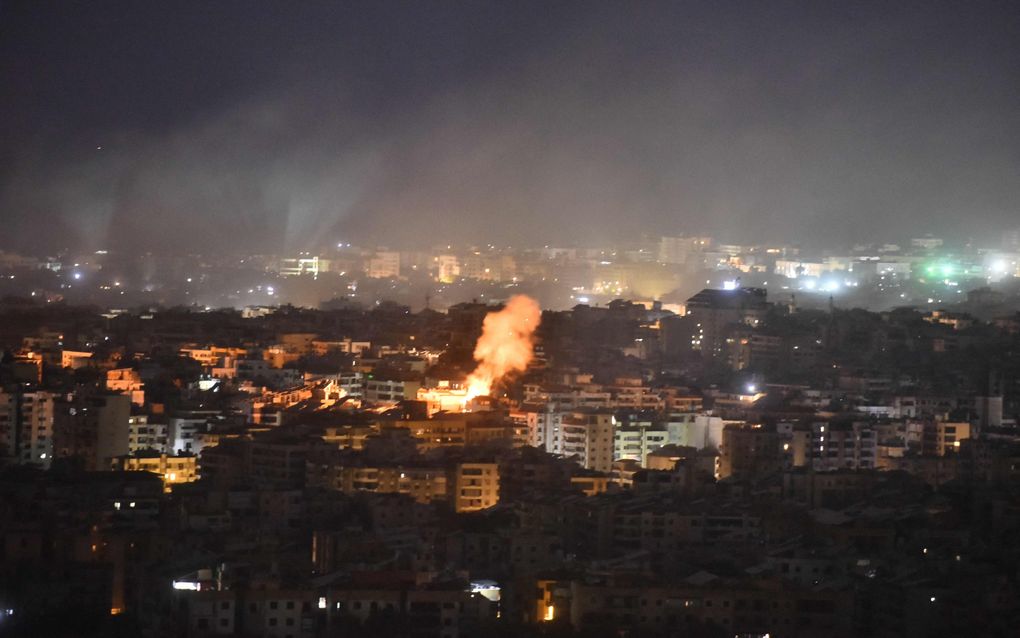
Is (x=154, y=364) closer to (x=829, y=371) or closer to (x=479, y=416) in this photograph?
(x=479, y=416)

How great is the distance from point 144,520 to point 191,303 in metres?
18.5

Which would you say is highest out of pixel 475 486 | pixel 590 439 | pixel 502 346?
pixel 502 346

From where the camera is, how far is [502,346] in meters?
18.5

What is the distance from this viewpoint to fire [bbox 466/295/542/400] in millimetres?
16984

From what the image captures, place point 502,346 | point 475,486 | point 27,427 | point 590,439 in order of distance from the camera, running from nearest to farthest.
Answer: point 475,486
point 27,427
point 590,439
point 502,346

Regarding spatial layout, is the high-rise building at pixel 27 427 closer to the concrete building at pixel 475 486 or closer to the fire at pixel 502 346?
Answer: the concrete building at pixel 475 486

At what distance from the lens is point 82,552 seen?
33.9 ft

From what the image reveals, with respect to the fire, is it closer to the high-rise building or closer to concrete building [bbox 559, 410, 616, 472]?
concrete building [bbox 559, 410, 616, 472]

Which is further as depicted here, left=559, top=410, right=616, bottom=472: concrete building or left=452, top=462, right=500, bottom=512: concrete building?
left=559, top=410, right=616, bottom=472: concrete building

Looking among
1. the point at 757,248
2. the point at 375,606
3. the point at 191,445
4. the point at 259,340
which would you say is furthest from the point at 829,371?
the point at 757,248

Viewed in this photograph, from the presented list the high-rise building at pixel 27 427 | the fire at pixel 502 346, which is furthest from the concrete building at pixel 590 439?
the high-rise building at pixel 27 427

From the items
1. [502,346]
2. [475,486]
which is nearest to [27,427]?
[475,486]

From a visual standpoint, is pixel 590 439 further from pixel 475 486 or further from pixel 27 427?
→ pixel 27 427

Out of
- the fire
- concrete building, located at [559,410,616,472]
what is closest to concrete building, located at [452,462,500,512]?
concrete building, located at [559,410,616,472]
